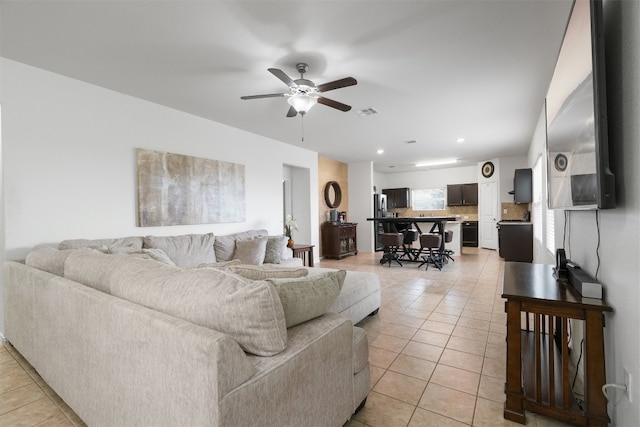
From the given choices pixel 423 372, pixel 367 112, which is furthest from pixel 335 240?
pixel 423 372

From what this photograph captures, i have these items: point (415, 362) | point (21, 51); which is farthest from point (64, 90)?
point (415, 362)

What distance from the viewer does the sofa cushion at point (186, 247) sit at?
3.36m

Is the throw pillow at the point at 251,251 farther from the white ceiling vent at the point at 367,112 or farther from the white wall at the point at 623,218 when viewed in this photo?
the white wall at the point at 623,218

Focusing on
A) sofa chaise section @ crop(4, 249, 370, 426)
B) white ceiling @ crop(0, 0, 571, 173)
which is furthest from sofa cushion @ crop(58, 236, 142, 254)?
white ceiling @ crop(0, 0, 571, 173)

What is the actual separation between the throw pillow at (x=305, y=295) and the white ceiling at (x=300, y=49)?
1.82 metres

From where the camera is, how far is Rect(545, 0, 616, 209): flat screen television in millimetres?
1207

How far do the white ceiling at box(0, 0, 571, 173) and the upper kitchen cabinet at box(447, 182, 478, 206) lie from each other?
17.0 feet

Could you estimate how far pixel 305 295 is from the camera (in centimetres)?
136

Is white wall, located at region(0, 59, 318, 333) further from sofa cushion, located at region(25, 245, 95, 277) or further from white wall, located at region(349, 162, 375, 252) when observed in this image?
white wall, located at region(349, 162, 375, 252)

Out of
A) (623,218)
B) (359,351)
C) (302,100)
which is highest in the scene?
(302,100)

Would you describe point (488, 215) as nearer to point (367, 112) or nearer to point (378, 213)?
point (378, 213)

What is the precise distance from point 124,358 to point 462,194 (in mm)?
9597

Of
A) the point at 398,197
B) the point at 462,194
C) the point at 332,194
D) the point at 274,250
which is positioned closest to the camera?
the point at 274,250

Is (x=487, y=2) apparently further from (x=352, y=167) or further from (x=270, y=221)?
(x=352, y=167)
